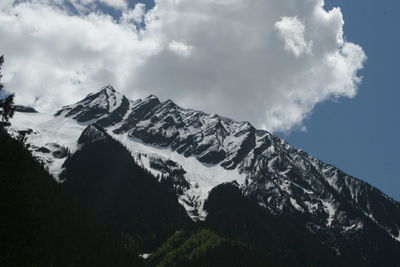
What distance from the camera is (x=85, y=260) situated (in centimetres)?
16138

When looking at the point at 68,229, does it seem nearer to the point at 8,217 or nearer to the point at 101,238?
the point at 101,238

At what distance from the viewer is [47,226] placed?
6188 cm

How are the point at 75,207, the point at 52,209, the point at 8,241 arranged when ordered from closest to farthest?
→ the point at 8,241 < the point at 52,209 < the point at 75,207

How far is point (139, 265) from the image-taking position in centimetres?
17100

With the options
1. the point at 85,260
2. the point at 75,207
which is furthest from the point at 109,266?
the point at 75,207

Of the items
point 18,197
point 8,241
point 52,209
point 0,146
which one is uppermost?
point 52,209

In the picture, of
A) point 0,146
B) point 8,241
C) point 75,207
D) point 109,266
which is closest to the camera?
point 8,241

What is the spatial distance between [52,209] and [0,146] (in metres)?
138

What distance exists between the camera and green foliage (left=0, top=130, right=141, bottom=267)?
39.2 metres

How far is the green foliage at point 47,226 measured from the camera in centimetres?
3919

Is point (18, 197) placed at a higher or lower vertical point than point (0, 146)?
lower

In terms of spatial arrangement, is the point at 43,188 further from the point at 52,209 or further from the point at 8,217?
the point at 8,217

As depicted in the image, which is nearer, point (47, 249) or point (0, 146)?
point (0, 146)

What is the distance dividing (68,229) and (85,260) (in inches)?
538
